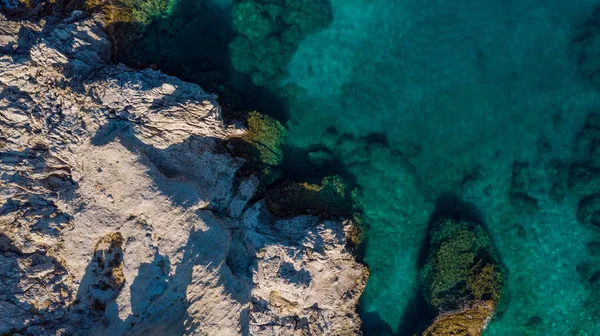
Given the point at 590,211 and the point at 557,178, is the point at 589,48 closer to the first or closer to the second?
the point at 557,178

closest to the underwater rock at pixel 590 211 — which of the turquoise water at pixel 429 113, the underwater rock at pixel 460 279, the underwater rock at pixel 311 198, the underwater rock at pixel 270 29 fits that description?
the turquoise water at pixel 429 113

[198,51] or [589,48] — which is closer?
[589,48]

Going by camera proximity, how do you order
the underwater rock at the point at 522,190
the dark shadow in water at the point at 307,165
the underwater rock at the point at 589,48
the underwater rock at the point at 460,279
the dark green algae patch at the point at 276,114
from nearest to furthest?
the underwater rock at the point at 460,279
the dark green algae patch at the point at 276,114
the underwater rock at the point at 589,48
the underwater rock at the point at 522,190
the dark shadow in water at the point at 307,165

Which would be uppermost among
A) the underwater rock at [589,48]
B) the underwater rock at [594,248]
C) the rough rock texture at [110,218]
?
the underwater rock at [589,48]

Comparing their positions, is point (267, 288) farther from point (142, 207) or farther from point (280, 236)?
point (142, 207)

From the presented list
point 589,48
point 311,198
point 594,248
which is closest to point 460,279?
point 594,248

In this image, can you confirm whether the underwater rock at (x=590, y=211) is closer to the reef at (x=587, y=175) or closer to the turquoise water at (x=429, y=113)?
the reef at (x=587, y=175)
